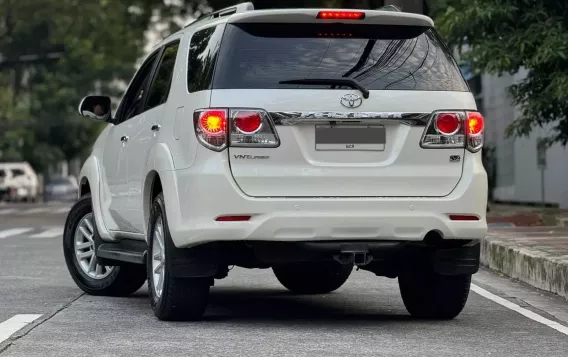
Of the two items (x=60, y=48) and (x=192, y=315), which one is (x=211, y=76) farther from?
(x=60, y=48)

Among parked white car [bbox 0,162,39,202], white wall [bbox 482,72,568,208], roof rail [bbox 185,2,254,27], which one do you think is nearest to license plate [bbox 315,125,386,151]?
roof rail [bbox 185,2,254,27]

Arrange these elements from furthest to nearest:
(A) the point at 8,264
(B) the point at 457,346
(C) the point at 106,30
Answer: (C) the point at 106,30
(A) the point at 8,264
(B) the point at 457,346

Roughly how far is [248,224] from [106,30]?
1127 inches

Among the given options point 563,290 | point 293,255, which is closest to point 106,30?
point 563,290

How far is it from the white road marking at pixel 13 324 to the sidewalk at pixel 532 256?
14.7ft

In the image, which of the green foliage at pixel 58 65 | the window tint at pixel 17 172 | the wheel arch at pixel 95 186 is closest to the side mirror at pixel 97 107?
the wheel arch at pixel 95 186

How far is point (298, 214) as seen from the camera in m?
8.04

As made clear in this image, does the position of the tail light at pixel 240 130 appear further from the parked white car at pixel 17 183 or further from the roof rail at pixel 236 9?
the parked white car at pixel 17 183

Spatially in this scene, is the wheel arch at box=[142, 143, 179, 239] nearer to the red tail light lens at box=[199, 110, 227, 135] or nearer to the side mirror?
the red tail light lens at box=[199, 110, 227, 135]

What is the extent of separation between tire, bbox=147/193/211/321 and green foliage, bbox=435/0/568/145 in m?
10.5

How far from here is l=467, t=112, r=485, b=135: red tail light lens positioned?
847cm

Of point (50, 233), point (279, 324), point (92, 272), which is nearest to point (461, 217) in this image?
point (279, 324)

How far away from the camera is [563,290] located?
1121cm

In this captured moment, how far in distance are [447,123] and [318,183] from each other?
3.03 ft
